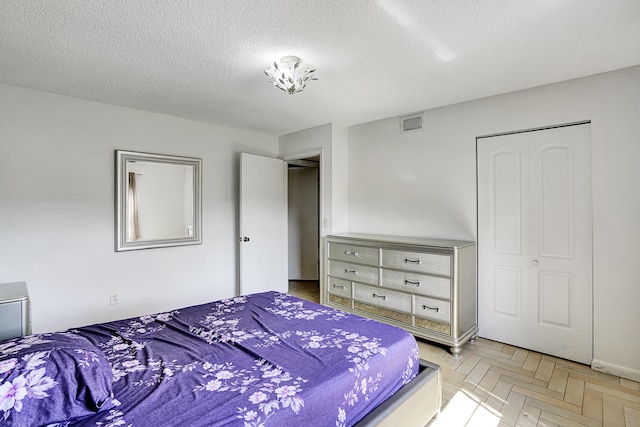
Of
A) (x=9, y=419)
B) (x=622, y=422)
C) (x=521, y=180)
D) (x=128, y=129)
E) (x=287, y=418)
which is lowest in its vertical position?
(x=622, y=422)

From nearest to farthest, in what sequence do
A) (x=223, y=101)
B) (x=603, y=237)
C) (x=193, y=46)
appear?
(x=193, y=46)
(x=603, y=237)
(x=223, y=101)

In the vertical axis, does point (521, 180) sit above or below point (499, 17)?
below

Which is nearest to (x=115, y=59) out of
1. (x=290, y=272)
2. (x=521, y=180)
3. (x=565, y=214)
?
(x=521, y=180)

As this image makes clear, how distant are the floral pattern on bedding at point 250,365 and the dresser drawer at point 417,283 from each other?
1105 millimetres

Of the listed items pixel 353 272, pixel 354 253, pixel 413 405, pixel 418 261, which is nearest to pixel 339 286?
pixel 353 272

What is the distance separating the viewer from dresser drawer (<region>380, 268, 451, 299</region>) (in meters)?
2.76

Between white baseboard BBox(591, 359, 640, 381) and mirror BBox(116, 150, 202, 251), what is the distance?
390 centimetres

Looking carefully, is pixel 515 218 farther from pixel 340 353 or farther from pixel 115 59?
pixel 115 59

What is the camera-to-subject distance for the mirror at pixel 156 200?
10.5 ft

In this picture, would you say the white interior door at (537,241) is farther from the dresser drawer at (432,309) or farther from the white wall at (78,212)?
the white wall at (78,212)

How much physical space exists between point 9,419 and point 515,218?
3.34 m

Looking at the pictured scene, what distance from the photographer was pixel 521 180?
110 inches

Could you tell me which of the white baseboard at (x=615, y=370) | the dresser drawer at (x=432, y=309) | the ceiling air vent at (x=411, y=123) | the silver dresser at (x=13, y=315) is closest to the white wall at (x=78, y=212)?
the silver dresser at (x=13, y=315)

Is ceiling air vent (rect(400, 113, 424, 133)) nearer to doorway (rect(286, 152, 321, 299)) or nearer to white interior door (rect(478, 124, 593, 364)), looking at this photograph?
white interior door (rect(478, 124, 593, 364))
